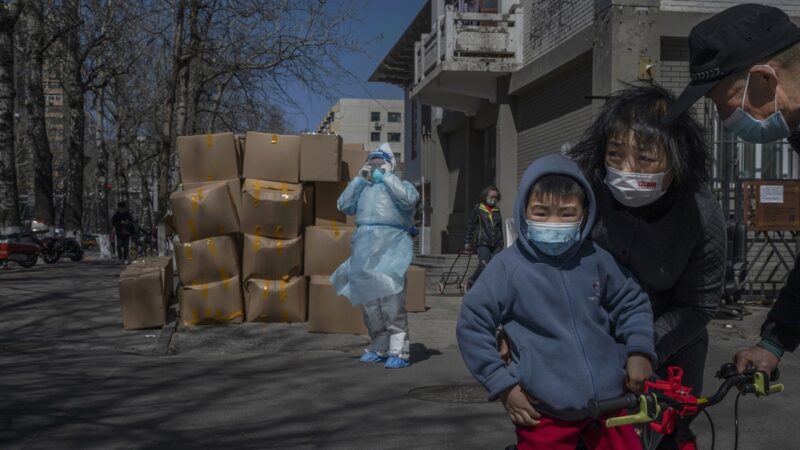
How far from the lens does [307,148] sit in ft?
34.3

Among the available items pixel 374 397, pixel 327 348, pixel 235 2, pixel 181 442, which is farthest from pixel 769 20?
pixel 235 2

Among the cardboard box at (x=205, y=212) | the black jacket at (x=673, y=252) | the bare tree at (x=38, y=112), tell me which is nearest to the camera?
the black jacket at (x=673, y=252)

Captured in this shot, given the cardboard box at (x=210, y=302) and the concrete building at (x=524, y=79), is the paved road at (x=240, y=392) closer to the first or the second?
the cardboard box at (x=210, y=302)

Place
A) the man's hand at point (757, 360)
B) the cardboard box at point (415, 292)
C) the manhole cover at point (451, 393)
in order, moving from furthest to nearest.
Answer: the cardboard box at point (415, 292), the manhole cover at point (451, 393), the man's hand at point (757, 360)

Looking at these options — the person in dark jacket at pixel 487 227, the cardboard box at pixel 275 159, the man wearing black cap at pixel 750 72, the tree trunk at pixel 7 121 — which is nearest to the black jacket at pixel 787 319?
the man wearing black cap at pixel 750 72

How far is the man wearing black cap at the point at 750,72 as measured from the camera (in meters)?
2.48

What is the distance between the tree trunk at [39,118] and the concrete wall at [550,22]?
12.2 metres

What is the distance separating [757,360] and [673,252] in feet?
1.36

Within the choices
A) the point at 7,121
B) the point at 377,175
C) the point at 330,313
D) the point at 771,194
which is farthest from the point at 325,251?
the point at 7,121

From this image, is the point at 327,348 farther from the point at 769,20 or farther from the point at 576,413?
the point at 769,20

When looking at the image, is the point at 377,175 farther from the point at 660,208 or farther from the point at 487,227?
the point at 660,208

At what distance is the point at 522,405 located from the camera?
114 inches

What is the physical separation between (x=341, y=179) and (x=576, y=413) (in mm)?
8214

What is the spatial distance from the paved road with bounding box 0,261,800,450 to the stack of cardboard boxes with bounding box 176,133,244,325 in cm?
33
